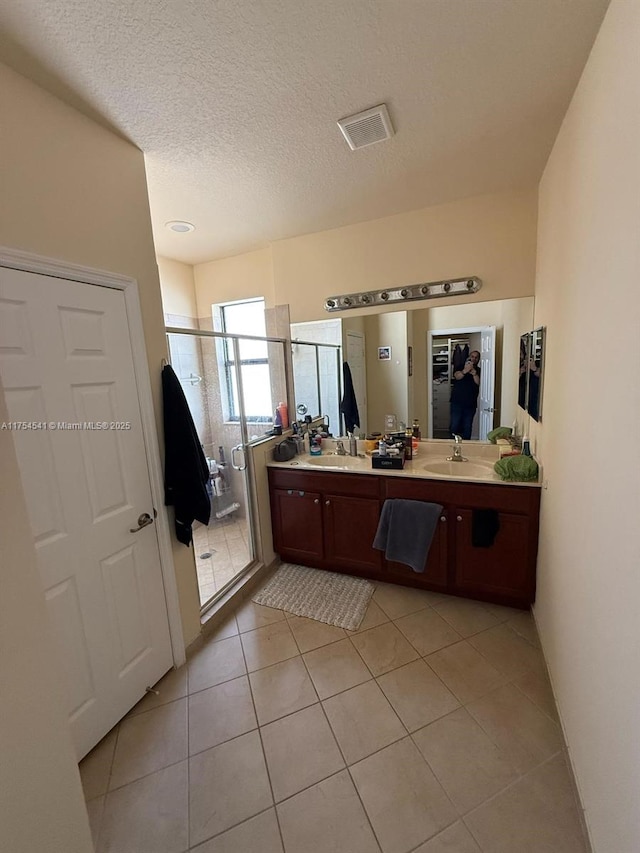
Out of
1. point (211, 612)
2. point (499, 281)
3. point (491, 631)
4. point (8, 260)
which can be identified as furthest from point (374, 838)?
point (499, 281)

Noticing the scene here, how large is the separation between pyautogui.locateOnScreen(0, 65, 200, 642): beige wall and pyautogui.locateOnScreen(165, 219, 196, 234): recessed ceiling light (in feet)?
2.48

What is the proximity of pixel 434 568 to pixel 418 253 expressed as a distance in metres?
2.19

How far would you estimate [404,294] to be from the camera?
2.59 m

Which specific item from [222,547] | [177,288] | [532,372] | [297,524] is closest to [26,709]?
[297,524]

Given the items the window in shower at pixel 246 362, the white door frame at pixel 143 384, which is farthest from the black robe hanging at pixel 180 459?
the window in shower at pixel 246 362

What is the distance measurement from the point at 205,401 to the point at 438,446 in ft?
6.12

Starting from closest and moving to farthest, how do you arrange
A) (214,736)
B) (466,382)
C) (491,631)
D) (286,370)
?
(214,736)
(491,631)
(466,382)
(286,370)

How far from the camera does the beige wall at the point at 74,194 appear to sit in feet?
4.08

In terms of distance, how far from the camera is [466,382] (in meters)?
2.63

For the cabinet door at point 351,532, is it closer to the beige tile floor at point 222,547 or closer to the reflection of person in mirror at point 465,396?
the beige tile floor at point 222,547

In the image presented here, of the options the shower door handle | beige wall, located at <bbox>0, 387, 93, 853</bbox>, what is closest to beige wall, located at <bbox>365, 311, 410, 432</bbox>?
the shower door handle

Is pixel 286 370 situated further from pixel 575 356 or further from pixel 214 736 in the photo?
pixel 214 736

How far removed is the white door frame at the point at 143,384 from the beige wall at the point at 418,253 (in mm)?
1509

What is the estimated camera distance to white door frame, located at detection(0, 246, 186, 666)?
4.38 feet
